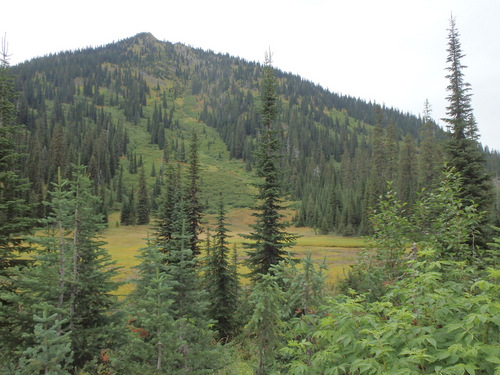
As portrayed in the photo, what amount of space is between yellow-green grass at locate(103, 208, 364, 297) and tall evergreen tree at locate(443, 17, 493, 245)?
27.0 feet

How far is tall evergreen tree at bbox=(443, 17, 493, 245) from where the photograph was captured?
1802 cm

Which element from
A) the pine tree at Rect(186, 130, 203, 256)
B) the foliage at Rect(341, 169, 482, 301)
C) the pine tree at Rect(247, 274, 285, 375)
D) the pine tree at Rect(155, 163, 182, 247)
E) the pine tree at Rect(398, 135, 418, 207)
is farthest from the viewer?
the pine tree at Rect(398, 135, 418, 207)

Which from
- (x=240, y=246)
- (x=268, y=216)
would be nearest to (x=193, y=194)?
(x=268, y=216)

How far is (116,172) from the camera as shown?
11575cm

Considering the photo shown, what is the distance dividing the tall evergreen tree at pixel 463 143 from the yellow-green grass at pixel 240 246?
824cm

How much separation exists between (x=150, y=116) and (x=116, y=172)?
8999cm

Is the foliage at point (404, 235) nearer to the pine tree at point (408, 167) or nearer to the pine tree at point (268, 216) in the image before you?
the pine tree at point (268, 216)

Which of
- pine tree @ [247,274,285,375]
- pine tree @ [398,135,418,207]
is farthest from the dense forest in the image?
pine tree @ [398,135,418,207]

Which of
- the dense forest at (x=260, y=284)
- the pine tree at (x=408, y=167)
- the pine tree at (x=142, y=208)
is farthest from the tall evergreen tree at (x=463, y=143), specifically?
the pine tree at (x=142, y=208)

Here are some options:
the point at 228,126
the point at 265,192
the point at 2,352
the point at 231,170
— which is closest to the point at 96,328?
the point at 2,352

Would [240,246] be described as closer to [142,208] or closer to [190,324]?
[190,324]

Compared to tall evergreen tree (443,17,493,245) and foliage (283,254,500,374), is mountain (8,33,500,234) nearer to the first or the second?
tall evergreen tree (443,17,493,245)

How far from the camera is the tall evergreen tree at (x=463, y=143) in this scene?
59.1 ft

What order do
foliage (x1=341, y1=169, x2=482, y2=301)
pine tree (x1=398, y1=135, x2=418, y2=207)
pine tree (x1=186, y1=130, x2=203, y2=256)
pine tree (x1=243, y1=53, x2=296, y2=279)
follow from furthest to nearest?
pine tree (x1=398, y1=135, x2=418, y2=207) < pine tree (x1=186, y1=130, x2=203, y2=256) < pine tree (x1=243, y1=53, x2=296, y2=279) < foliage (x1=341, y1=169, x2=482, y2=301)
